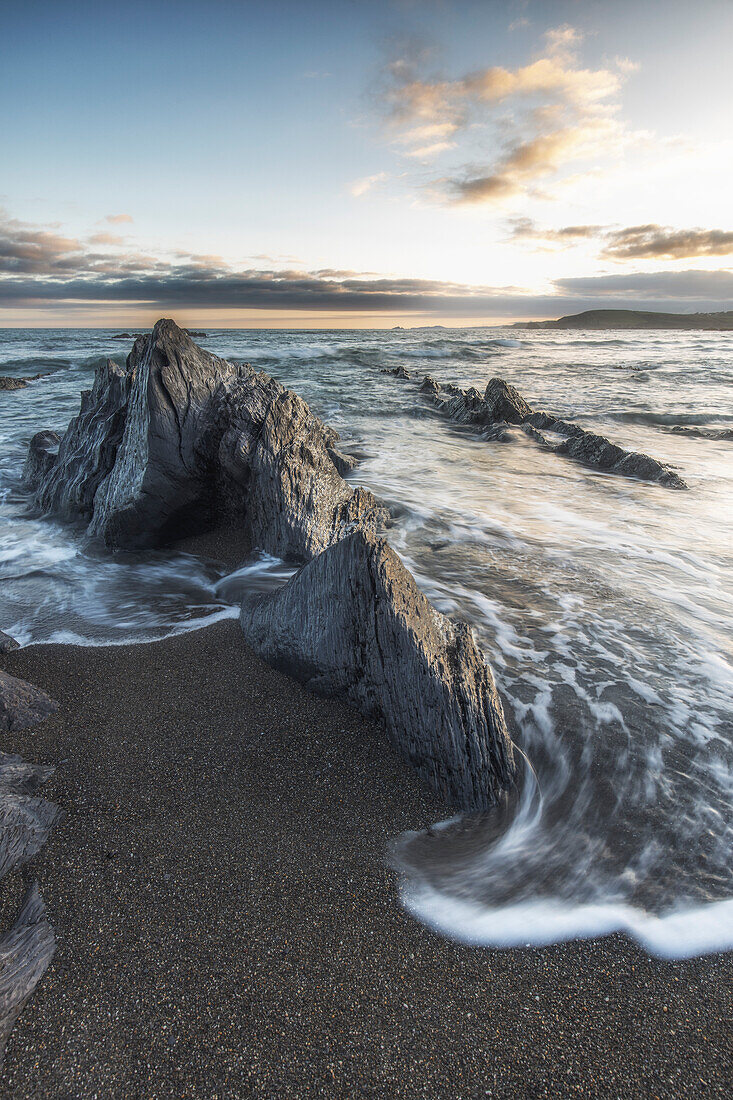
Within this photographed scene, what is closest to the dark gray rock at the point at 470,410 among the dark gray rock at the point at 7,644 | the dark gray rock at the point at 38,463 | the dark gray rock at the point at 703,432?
the dark gray rock at the point at 703,432

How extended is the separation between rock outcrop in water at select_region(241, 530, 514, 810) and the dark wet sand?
25cm

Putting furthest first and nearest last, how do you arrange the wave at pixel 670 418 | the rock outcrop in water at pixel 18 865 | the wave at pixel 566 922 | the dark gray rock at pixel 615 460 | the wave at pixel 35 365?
the wave at pixel 35 365 → the wave at pixel 670 418 → the dark gray rock at pixel 615 460 → the wave at pixel 566 922 → the rock outcrop in water at pixel 18 865

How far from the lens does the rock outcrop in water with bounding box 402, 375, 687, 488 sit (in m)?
9.77

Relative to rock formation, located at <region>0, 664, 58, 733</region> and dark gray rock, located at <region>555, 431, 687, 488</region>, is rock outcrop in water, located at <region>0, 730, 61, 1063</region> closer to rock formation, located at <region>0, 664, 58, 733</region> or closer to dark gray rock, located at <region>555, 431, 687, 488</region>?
rock formation, located at <region>0, 664, 58, 733</region>

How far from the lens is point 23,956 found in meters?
1.98

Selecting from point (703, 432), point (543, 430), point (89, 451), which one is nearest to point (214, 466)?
point (89, 451)

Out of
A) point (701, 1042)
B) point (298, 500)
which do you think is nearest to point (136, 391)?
point (298, 500)

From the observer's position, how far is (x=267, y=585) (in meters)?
5.21

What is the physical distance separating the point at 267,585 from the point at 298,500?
1.05 meters

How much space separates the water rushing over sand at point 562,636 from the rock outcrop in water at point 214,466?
1.51ft

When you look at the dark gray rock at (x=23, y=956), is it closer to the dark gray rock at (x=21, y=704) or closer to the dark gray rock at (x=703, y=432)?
the dark gray rock at (x=21, y=704)

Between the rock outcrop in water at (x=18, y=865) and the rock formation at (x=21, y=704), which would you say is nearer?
the rock outcrop in water at (x=18, y=865)

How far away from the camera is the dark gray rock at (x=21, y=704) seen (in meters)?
3.17

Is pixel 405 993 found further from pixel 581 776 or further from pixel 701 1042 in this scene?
pixel 581 776
